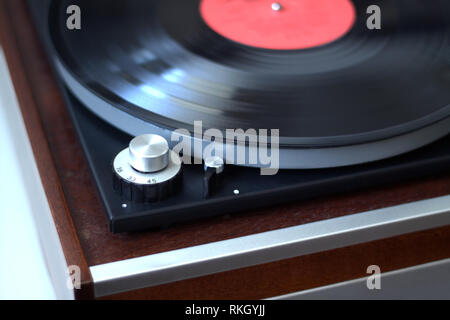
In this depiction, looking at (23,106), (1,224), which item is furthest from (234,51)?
(1,224)

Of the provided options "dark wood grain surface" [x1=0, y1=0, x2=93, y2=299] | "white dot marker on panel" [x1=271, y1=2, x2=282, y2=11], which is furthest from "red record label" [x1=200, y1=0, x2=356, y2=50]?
"dark wood grain surface" [x1=0, y1=0, x2=93, y2=299]

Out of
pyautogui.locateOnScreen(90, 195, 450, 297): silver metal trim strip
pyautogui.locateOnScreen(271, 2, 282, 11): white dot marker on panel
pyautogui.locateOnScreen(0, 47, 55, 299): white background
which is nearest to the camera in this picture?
pyautogui.locateOnScreen(90, 195, 450, 297): silver metal trim strip

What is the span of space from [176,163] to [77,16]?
298 millimetres

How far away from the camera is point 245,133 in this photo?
720 mm

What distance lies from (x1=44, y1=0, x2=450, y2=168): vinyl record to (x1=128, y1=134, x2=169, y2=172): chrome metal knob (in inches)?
1.4

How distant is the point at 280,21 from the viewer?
3.19ft

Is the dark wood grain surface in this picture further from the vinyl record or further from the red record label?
the red record label

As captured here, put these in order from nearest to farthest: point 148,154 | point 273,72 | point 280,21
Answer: point 148,154, point 273,72, point 280,21

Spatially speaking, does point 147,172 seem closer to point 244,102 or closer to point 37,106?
point 244,102

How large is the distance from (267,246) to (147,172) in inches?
5.8

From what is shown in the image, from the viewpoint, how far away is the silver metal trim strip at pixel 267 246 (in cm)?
68

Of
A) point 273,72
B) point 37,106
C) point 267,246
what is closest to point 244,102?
point 273,72

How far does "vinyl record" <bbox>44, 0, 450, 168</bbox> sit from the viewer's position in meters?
0.75
